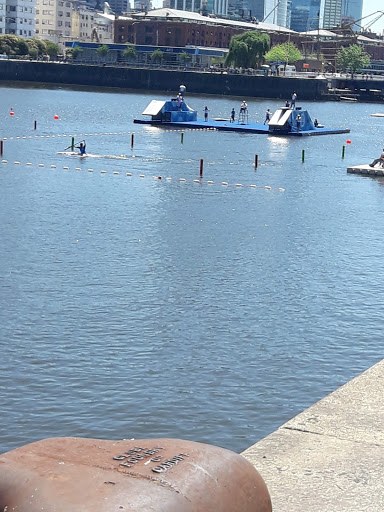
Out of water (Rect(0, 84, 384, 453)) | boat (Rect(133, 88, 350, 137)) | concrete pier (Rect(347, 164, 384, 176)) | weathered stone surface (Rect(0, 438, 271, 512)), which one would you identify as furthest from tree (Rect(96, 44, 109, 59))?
weathered stone surface (Rect(0, 438, 271, 512))

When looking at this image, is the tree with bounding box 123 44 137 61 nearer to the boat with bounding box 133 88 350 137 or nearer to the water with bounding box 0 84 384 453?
the boat with bounding box 133 88 350 137

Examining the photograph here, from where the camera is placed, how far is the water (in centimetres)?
1525

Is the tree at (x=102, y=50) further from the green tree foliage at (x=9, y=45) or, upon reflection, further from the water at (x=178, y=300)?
the water at (x=178, y=300)

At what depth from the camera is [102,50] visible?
197000 millimetres

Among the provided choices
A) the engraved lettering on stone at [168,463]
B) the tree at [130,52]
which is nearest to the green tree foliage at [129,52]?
the tree at [130,52]

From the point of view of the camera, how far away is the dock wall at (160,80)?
534ft

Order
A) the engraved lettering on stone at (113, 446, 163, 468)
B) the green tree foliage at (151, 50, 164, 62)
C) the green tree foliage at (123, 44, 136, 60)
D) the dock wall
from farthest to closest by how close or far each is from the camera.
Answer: the green tree foliage at (123, 44, 136, 60) < the green tree foliage at (151, 50, 164, 62) < the dock wall < the engraved lettering on stone at (113, 446, 163, 468)

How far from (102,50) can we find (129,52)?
573 centimetres

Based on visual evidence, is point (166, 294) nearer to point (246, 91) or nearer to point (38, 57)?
point (246, 91)

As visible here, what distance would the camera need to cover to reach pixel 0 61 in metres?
176

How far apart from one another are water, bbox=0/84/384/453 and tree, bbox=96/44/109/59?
495ft

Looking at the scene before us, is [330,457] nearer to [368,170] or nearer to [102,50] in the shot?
[368,170]

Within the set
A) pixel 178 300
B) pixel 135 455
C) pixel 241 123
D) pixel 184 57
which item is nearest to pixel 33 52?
pixel 184 57

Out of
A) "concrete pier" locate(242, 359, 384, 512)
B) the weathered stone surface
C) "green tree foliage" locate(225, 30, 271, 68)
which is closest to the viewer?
the weathered stone surface
